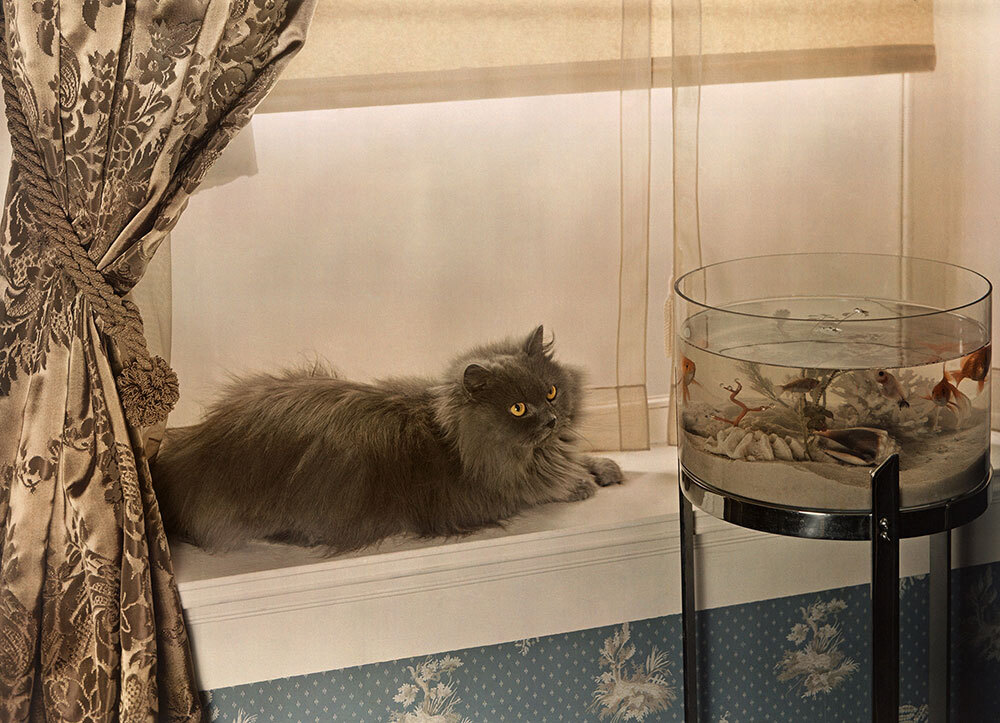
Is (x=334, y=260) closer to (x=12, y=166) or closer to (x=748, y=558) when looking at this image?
(x=12, y=166)

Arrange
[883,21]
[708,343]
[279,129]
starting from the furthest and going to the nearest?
[883,21], [279,129], [708,343]

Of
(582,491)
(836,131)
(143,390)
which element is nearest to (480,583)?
(582,491)

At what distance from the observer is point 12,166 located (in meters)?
1.37

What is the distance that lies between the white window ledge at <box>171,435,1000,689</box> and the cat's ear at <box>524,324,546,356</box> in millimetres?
245

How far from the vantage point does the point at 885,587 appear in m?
1.18

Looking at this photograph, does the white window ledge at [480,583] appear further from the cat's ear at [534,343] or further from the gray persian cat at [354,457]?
the cat's ear at [534,343]

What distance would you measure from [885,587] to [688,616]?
416 mm

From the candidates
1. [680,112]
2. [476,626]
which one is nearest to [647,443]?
[476,626]

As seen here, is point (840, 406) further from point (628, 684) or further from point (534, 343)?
point (628, 684)

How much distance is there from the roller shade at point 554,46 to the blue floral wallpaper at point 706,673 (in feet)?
2.68

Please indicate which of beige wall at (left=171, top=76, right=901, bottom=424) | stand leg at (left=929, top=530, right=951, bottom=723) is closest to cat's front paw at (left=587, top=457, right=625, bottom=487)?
beige wall at (left=171, top=76, right=901, bottom=424)

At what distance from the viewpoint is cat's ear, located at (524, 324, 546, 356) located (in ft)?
5.10

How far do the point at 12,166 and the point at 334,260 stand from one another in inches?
17.6

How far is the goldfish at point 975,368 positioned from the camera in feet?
4.00
